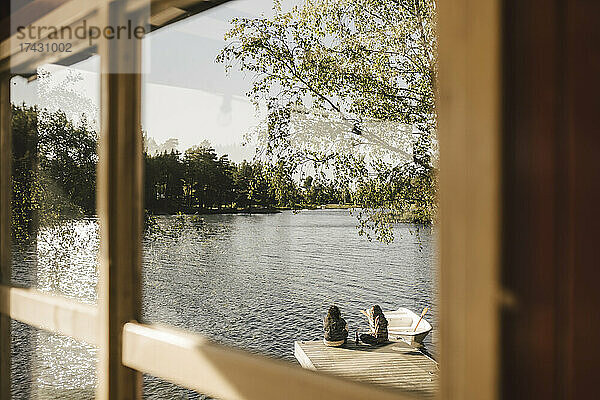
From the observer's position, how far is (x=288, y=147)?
3.96ft

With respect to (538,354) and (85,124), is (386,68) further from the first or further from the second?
(85,124)

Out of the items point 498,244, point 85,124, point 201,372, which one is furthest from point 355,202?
point 85,124

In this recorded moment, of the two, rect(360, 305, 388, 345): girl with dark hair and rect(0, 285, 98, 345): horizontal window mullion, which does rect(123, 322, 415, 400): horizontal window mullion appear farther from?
rect(0, 285, 98, 345): horizontal window mullion

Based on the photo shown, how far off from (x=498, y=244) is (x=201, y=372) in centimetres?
83

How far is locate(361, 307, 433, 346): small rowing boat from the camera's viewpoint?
952 mm

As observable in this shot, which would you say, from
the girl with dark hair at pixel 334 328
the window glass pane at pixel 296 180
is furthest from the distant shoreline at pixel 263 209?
the girl with dark hair at pixel 334 328

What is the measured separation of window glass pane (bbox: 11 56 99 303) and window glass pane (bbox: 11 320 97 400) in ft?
0.58

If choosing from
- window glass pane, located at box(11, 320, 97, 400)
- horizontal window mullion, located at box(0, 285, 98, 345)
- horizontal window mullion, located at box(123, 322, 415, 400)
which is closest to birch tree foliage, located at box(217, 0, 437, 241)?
horizontal window mullion, located at box(123, 322, 415, 400)

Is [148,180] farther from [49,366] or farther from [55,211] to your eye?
[49,366]

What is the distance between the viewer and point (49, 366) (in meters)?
1.94

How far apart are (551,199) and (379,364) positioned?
48 cm

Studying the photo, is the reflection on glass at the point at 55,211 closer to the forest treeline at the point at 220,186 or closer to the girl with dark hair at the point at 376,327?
the forest treeline at the point at 220,186

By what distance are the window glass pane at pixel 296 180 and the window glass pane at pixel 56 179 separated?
40 cm

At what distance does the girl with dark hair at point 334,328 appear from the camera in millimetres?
1084
